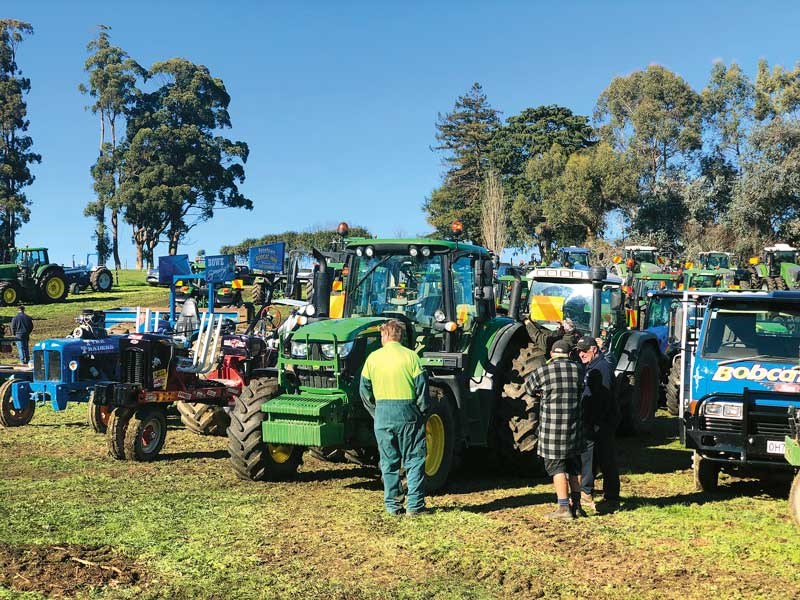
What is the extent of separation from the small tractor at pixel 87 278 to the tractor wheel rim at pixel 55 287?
2.33 meters

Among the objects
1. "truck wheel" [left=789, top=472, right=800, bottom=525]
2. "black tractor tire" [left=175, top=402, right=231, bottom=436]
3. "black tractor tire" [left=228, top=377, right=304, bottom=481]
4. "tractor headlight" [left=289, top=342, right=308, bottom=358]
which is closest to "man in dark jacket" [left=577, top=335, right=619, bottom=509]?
"truck wheel" [left=789, top=472, right=800, bottom=525]

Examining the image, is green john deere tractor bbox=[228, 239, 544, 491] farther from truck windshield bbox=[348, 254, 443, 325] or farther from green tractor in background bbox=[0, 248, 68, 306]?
green tractor in background bbox=[0, 248, 68, 306]

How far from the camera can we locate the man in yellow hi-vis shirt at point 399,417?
25.5 feet

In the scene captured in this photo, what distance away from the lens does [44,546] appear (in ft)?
22.0

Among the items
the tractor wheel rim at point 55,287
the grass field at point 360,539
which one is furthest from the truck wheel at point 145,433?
the tractor wheel rim at point 55,287

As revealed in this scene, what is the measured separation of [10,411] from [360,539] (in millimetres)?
7893

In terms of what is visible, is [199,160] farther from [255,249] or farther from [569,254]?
[255,249]

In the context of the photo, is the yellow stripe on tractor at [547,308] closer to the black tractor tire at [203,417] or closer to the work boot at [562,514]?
the black tractor tire at [203,417]

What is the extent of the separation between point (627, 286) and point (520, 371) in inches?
267

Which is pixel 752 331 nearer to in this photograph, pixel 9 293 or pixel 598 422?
pixel 598 422

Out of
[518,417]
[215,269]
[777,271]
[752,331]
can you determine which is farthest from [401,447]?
[777,271]

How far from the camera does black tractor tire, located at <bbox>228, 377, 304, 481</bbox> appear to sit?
870cm

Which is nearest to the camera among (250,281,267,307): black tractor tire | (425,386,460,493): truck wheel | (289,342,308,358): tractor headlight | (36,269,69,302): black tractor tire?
(425,386,460,493): truck wheel

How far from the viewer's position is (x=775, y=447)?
798 centimetres
